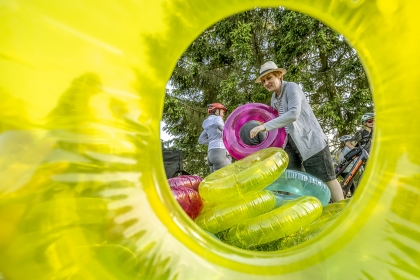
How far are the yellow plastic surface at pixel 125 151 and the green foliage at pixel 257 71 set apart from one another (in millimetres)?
5498

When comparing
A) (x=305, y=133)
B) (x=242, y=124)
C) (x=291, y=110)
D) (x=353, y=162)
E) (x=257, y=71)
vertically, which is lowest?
(x=353, y=162)

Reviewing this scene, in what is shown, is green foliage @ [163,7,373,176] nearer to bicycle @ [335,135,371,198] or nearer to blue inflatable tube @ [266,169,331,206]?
bicycle @ [335,135,371,198]

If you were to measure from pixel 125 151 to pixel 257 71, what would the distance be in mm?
6523

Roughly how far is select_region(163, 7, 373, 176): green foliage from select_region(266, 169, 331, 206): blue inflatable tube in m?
4.27

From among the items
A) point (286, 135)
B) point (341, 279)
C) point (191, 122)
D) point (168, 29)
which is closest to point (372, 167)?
point (341, 279)

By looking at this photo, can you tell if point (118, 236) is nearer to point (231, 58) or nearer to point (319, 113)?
point (319, 113)

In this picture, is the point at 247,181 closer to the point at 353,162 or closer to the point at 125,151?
the point at 125,151

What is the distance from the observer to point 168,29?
75cm

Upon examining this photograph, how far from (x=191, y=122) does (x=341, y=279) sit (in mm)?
6781

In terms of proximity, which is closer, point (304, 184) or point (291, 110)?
point (304, 184)

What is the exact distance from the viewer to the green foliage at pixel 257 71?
20.4ft

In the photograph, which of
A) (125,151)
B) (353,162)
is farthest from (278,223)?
(353,162)

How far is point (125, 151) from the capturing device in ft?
2.36

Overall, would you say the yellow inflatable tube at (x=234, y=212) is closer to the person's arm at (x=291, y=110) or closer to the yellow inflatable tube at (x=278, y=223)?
the yellow inflatable tube at (x=278, y=223)
